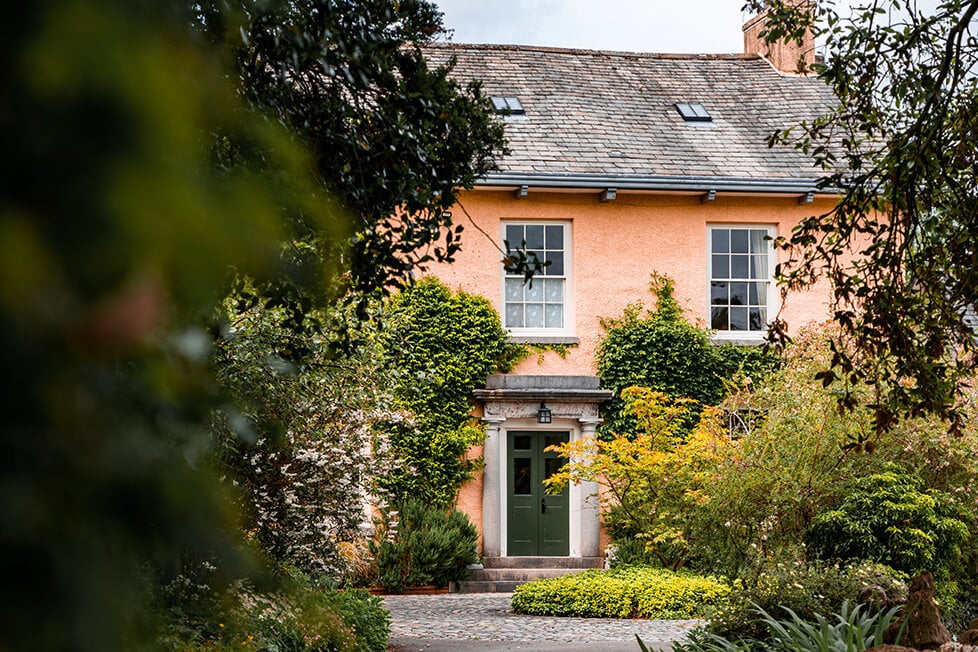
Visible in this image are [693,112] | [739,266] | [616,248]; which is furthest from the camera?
[693,112]

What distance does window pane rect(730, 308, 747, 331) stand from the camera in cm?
1962

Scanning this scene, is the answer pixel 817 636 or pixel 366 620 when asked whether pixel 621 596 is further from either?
pixel 817 636

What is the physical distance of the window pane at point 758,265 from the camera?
1977 centimetres

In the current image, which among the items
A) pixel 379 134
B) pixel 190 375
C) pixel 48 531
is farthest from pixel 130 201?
pixel 379 134

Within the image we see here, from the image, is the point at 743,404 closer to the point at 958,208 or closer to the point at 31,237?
the point at 958,208

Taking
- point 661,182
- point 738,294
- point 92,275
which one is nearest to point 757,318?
point 738,294

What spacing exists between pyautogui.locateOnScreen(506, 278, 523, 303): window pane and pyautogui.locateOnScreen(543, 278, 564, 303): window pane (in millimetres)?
470

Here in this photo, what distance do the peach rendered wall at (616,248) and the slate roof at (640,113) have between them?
1.78 ft

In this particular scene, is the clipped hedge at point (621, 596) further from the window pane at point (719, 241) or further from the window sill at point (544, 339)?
the window pane at point (719, 241)

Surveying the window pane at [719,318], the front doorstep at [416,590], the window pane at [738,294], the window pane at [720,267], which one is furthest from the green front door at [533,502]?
the window pane at [720,267]

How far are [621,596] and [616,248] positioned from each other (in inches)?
285

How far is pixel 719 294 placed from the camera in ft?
64.6

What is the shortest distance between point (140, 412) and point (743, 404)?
1580 centimetres

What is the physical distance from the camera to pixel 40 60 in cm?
58
